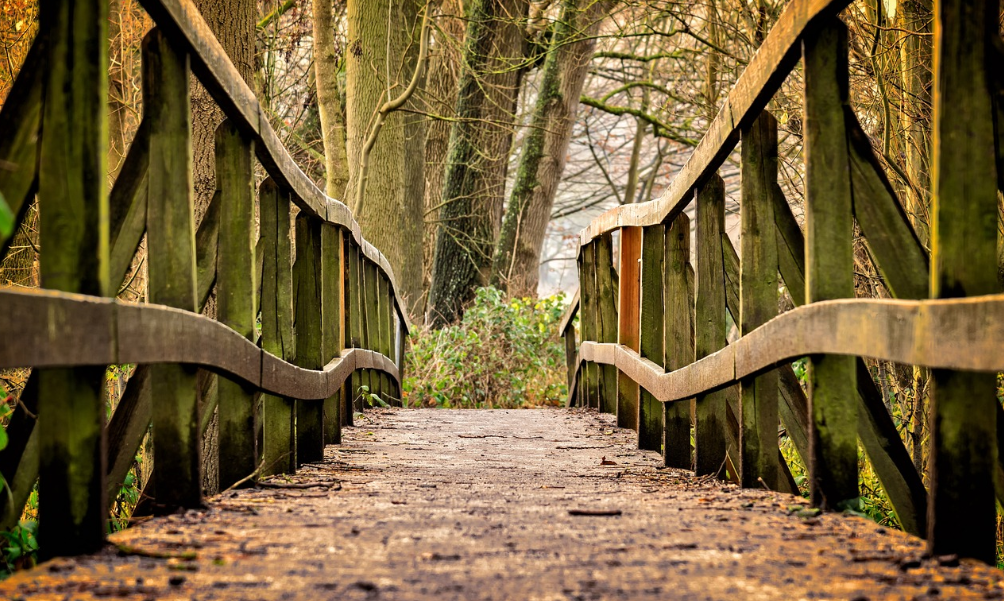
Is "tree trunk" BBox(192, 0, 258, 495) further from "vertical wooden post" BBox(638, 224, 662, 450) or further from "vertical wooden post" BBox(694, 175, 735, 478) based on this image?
"vertical wooden post" BBox(694, 175, 735, 478)

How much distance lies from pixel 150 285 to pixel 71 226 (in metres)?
0.53

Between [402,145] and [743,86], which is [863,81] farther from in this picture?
[402,145]

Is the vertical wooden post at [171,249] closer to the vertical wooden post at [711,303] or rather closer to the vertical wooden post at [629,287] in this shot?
the vertical wooden post at [711,303]

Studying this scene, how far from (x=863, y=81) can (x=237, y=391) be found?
424cm

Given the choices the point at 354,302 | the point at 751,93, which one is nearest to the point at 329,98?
the point at 354,302

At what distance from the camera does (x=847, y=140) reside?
8.46 ft

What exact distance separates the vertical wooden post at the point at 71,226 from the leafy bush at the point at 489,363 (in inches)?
361

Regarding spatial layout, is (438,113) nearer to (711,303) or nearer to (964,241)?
(711,303)

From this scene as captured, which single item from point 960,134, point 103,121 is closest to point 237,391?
point 103,121

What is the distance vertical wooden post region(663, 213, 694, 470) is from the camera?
4.32m

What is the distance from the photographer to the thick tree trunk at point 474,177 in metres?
13.5

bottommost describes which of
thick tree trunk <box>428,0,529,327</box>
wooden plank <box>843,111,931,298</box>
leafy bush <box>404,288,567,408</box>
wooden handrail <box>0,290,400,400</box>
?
leafy bush <box>404,288,567,408</box>

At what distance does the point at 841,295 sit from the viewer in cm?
262

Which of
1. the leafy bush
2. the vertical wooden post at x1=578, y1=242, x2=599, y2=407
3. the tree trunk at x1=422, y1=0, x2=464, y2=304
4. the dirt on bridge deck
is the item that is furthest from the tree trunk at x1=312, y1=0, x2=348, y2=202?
the dirt on bridge deck
